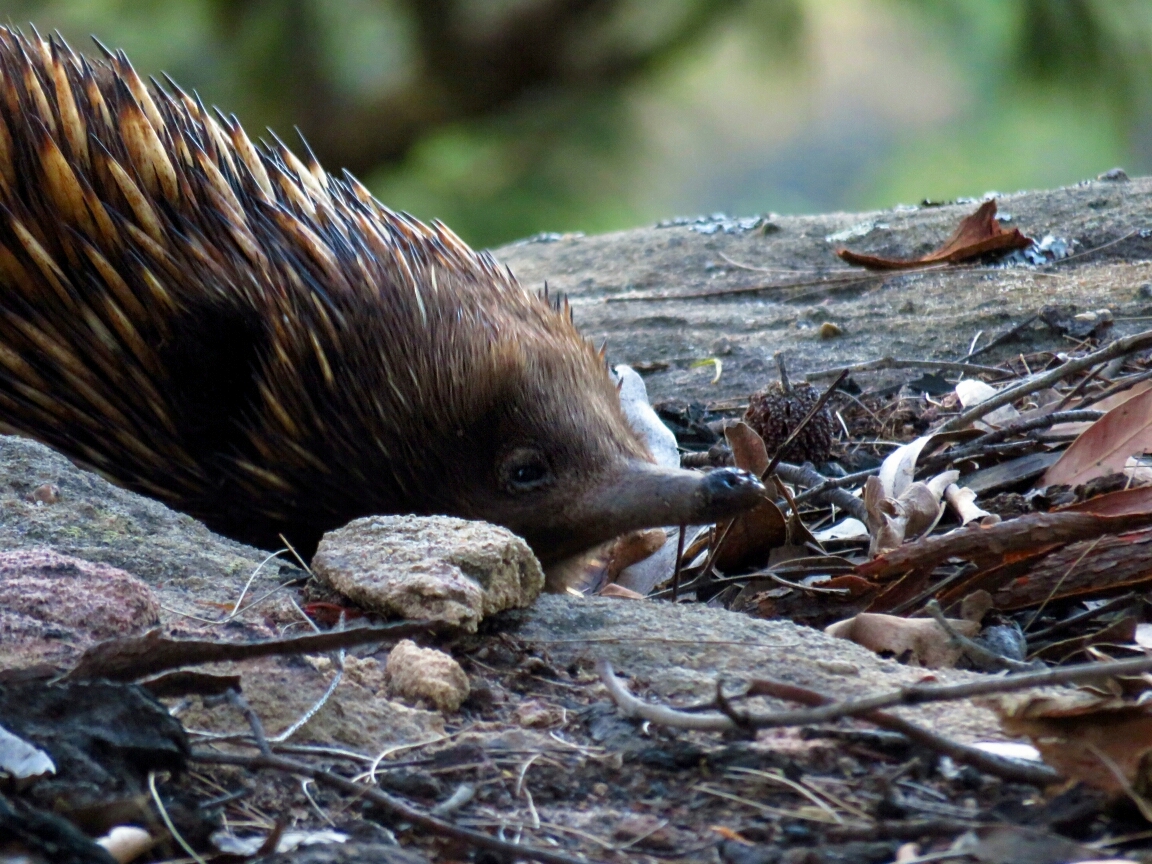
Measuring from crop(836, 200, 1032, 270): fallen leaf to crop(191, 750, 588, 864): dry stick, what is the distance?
3.38 meters

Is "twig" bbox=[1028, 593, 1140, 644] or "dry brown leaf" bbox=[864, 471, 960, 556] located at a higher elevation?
"dry brown leaf" bbox=[864, 471, 960, 556]

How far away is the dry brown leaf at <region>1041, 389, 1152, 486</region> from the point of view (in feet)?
8.05

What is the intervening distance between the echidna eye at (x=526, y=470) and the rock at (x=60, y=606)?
32.2 inches

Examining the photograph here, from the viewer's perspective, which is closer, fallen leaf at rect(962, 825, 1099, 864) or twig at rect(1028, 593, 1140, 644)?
fallen leaf at rect(962, 825, 1099, 864)

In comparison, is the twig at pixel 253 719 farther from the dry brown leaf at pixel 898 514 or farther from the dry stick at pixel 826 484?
the dry stick at pixel 826 484

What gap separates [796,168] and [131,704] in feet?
69.4

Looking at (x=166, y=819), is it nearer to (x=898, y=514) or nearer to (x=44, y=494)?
(x=44, y=494)

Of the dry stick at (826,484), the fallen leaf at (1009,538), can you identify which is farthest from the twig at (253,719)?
the dry stick at (826,484)

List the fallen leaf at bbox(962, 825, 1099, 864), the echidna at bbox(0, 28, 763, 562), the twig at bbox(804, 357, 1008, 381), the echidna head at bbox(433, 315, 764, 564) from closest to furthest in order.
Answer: the fallen leaf at bbox(962, 825, 1099, 864), the echidna head at bbox(433, 315, 764, 564), the echidna at bbox(0, 28, 763, 562), the twig at bbox(804, 357, 1008, 381)

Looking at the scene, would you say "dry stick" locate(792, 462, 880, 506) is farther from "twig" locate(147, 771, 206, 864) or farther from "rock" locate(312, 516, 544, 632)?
"twig" locate(147, 771, 206, 864)

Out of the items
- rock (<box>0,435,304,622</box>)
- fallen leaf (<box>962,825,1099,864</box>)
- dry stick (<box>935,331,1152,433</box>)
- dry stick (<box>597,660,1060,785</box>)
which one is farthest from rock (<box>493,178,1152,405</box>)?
fallen leaf (<box>962,825,1099,864</box>)

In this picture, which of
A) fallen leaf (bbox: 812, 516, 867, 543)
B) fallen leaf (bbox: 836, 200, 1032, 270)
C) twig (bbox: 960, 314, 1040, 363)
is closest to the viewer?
fallen leaf (bbox: 812, 516, 867, 543)

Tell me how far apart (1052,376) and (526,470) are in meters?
1.04

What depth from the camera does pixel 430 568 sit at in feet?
6.23
